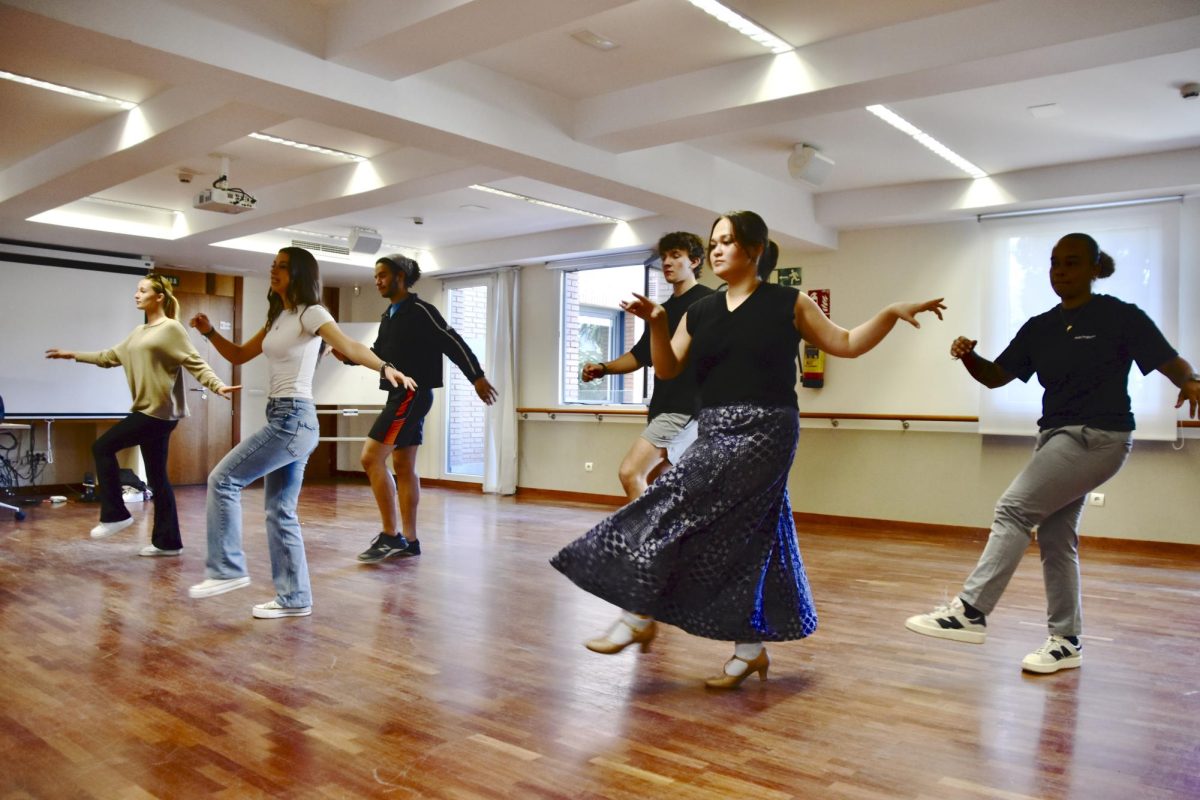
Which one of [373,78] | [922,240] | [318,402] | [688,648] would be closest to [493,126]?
[373,78]

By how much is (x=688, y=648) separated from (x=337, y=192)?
4.42 metres

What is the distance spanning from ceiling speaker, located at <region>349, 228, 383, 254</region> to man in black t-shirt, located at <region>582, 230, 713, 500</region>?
5285 mm

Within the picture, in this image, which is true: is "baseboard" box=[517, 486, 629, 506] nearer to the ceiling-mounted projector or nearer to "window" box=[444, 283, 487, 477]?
"window" box=[444, 283, 487, 477]

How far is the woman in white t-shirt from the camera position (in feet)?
11.1

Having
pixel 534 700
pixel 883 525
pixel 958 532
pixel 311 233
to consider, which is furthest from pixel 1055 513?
pixel 311 233

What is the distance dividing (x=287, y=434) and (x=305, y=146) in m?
2.94

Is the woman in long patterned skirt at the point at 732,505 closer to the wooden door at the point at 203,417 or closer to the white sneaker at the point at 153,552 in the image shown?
the white sneaker at the point at 153,552

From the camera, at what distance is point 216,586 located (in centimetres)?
374

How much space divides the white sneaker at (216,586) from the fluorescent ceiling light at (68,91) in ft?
9.27

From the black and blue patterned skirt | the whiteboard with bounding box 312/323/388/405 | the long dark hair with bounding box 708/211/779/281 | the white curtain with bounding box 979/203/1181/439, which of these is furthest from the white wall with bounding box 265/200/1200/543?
the whiteboard with bounding box 312/323/388/405

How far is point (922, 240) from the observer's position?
6.96 meters

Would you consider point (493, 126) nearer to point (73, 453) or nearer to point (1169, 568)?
point (1169, 568)

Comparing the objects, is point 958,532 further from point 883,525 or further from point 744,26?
point 744,26

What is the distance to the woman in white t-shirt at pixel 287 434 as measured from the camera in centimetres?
339
